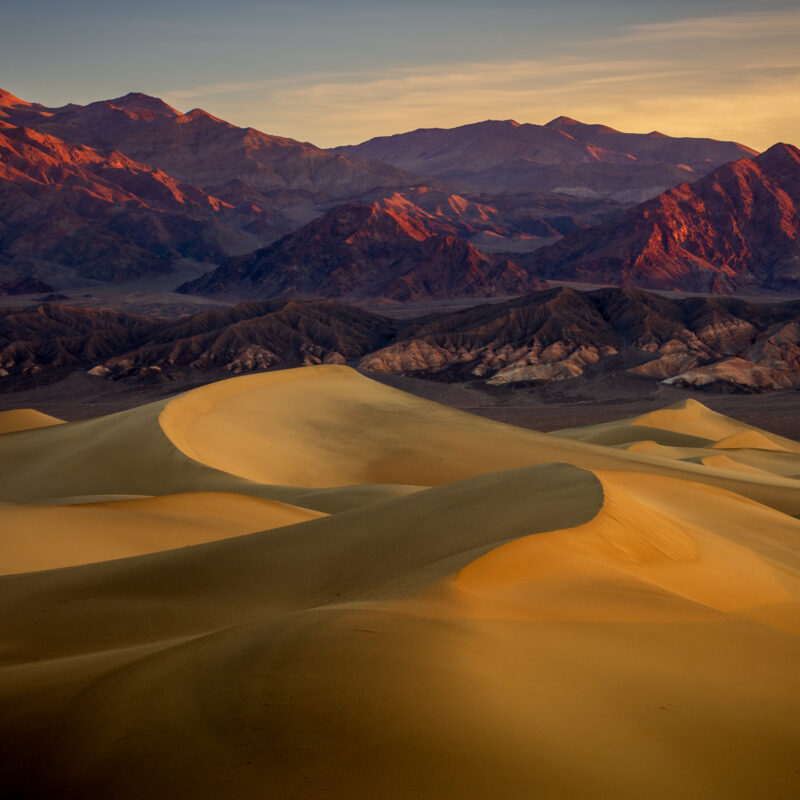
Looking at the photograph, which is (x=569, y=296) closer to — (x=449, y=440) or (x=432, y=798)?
(x=449, y=440)

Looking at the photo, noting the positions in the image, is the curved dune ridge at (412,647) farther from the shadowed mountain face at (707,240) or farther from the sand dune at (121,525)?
the shadowed mountain face at (707,240)

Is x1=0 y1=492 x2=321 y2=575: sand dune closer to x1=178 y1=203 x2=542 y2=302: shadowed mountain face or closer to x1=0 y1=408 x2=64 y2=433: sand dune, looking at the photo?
x1=0 y1=408 x2=64 y2=433: sand dune

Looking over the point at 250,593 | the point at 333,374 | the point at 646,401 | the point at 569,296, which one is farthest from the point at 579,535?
the point at 569,296

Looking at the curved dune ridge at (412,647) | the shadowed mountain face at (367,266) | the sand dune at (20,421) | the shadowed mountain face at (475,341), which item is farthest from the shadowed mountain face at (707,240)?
the curved dune ridge at (412,647)

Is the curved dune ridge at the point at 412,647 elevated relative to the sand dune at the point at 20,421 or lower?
elevated

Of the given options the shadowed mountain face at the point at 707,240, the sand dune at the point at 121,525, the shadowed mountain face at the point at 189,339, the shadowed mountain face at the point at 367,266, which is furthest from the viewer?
the shadowed mountain face at the point at 707,240

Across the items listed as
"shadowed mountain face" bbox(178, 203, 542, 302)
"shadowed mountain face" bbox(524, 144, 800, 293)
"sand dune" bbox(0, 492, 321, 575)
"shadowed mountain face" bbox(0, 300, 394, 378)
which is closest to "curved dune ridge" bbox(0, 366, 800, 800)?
"sand dune" bbox(0, 492, 321, 575)
